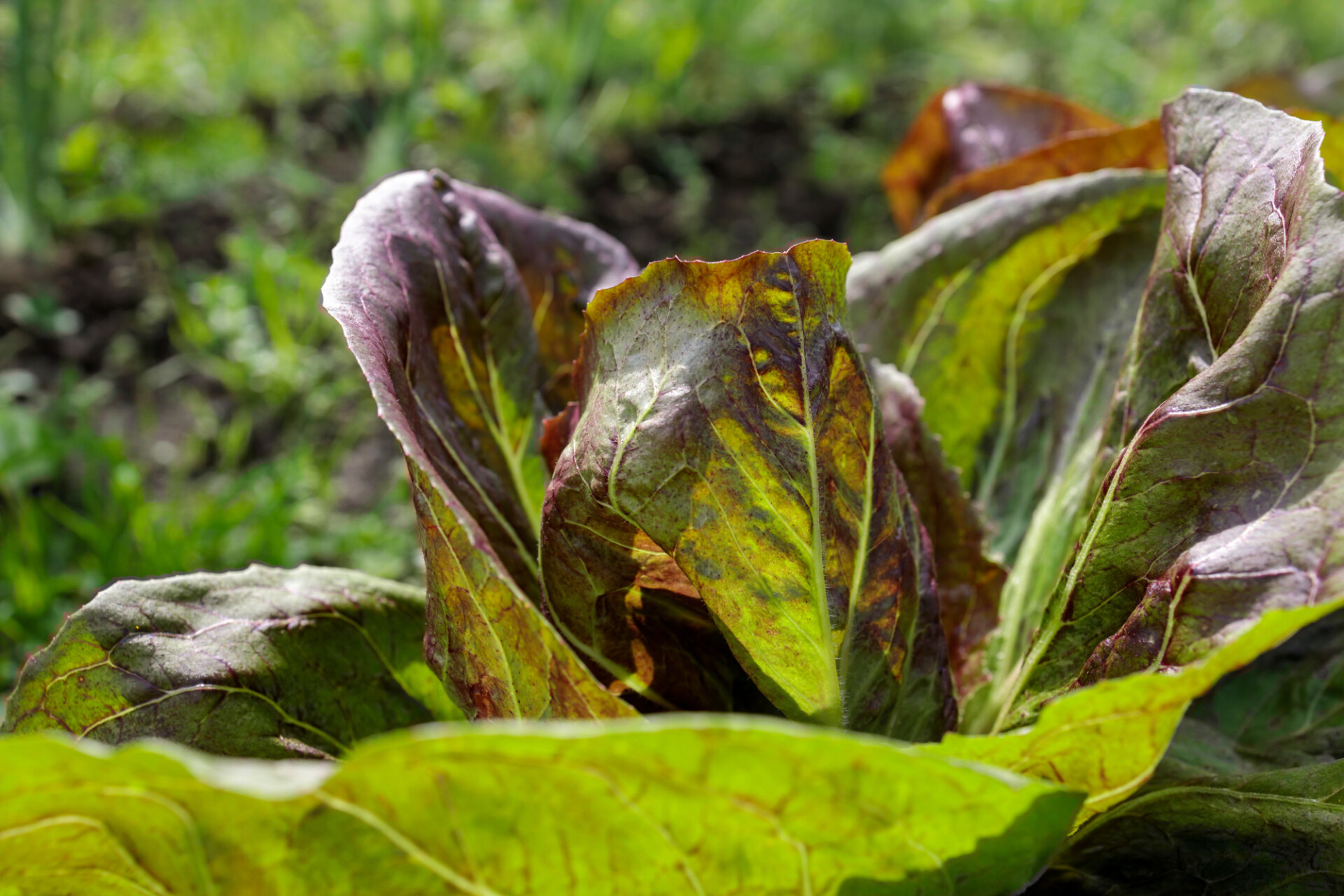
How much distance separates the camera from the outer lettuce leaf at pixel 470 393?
3.58ft

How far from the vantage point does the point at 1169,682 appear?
884 millimetres

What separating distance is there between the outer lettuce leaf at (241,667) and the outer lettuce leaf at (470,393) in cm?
20

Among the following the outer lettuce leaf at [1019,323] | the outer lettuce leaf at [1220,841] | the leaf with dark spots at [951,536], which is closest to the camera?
the outer lettuce leaf at [1220,841]

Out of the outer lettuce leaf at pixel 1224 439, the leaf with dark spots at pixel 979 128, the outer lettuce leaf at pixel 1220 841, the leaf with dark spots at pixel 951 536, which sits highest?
the leaf with dark spots at pixel 979 128

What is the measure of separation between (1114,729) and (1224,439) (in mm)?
371

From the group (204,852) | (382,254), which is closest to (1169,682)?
(204,852)

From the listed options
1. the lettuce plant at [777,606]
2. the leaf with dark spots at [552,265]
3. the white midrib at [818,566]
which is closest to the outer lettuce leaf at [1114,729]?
the lettuce plant at [777,606]

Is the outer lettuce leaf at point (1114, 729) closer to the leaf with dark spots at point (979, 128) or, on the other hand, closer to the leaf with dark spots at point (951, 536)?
the leaf with dark spots at point (951, 536)

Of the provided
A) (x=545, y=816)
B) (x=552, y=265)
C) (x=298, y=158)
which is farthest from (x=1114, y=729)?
(x=298, y=158)

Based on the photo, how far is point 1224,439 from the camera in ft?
3.70

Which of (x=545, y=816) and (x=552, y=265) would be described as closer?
(x=545, y=816)

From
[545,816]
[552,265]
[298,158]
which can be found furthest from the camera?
[298,158]

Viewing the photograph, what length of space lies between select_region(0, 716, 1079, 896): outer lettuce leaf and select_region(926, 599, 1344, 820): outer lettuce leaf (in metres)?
0.06

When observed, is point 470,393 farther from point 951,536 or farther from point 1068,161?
point 1068,161
